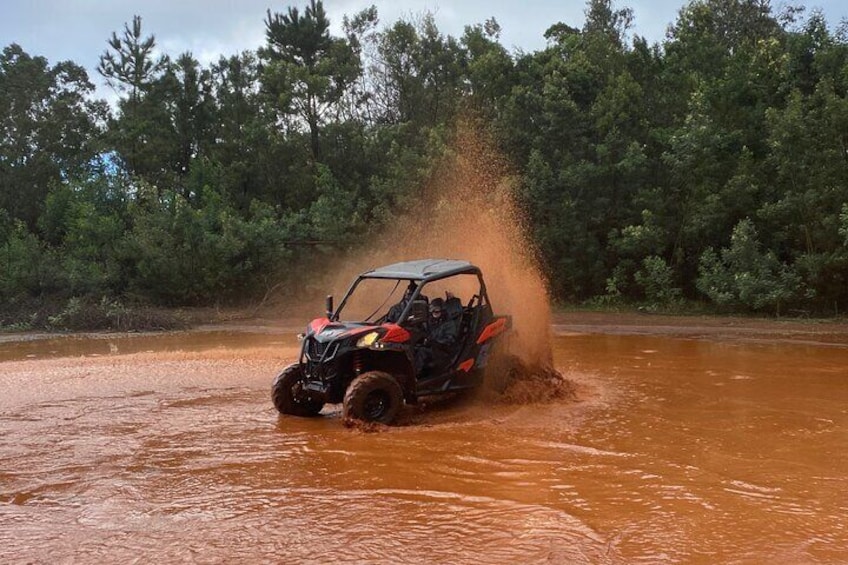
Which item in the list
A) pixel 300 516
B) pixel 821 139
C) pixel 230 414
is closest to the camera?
pixel 300 516

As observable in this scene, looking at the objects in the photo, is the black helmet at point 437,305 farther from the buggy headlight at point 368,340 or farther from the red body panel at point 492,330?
the buggy headlight at point 368,340

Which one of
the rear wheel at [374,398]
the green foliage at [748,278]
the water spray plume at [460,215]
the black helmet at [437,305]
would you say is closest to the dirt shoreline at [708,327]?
the green foliage at [748,278]

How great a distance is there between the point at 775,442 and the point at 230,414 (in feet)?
20.9

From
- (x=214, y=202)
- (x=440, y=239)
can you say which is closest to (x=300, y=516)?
(x=440, y=239)

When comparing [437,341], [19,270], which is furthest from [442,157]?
[437,341]

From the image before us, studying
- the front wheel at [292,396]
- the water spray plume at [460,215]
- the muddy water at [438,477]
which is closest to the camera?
the muddy water at [438,477]

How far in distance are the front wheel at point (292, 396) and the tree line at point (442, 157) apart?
54.7 ft

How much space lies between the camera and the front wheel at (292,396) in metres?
9.19

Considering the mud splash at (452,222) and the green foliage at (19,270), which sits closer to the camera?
the mud splash at (452,222)

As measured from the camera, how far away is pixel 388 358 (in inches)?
345

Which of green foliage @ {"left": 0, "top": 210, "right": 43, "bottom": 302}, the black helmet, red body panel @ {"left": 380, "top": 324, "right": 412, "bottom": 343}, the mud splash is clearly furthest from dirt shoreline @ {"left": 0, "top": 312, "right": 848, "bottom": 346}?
red body panel @ {"left": 380, "top": 324, "right": 412, "bottom": 343}

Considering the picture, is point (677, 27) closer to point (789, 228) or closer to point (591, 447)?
point (789, 228)

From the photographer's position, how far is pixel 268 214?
30.6 metres

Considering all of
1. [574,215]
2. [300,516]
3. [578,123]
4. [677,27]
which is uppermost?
[677,27]
